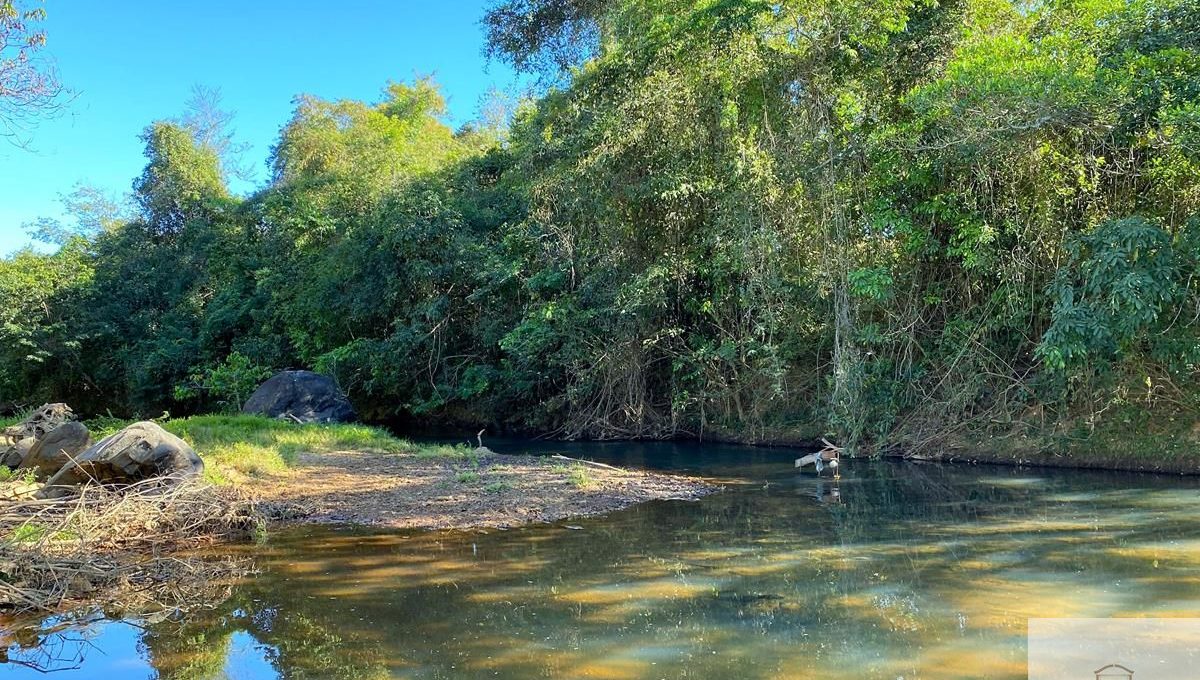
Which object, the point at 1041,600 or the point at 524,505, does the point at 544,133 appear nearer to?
the point at 524,505

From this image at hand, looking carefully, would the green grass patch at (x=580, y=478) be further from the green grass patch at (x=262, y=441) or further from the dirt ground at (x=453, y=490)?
the green grass patch at (x=262, y=441)

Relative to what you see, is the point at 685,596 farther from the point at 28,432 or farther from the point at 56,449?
the point at 28,432

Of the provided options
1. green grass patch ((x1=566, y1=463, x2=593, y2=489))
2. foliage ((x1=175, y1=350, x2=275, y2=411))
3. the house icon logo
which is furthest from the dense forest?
the house icon logo

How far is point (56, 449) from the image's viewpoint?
9.20 m

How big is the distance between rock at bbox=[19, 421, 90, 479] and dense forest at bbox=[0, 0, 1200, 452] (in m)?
8.43

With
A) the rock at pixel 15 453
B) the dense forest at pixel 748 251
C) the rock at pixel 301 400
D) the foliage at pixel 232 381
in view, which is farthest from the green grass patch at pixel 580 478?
the foliage at pixel 232 381

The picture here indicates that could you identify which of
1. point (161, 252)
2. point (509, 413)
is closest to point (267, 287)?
point (161, 252)

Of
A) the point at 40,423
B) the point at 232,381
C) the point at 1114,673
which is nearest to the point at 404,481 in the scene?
the point at 40,423

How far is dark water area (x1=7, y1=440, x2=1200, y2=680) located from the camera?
4746 mm

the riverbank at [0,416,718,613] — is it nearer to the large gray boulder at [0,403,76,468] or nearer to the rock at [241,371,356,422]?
the large gray boulder at [0,403,76,468]

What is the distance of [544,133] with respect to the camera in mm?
17078

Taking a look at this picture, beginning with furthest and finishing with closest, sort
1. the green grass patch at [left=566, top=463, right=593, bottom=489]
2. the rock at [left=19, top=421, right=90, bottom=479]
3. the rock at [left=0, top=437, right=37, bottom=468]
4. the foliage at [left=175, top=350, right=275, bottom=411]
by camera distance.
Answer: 1. the foliage at [left=175, top=350, right=275, bottom=411]
2. the rock at [left=0, top=437, right=37, bottom=468]
3. the green grass patch at [left=566, top=463, right=593, bottom=489]
4. the rock at [left=19, top=421, right=90, bottom=479]

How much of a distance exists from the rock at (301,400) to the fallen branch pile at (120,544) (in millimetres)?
8922

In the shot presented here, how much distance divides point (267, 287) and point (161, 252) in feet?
18.5
